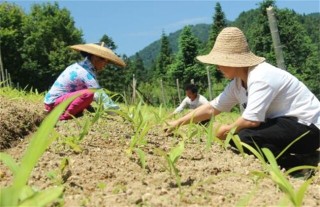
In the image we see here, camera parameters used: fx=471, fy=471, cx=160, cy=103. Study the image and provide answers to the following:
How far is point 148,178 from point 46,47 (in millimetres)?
33820

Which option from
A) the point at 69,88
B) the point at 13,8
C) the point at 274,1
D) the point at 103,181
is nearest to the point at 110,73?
the point at 13,8

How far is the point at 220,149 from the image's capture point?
97.5 inches

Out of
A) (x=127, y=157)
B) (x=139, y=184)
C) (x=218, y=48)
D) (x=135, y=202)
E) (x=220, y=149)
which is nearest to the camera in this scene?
(x=135, y=202)

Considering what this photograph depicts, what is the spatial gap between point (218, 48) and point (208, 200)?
152 centimetres

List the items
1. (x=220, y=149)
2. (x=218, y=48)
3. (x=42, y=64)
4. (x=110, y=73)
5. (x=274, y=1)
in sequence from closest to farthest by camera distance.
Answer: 1. (x=220, y=149)
2. (x=218, y=48)
3. (x=274, y=1)
4. (x=42, y=64)
5. (x=110, y=73)

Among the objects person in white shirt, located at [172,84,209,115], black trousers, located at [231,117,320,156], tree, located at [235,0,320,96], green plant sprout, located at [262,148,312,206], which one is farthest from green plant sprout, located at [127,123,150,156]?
tree, located at [235,0,320,96]

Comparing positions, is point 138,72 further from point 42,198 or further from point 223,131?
point 42,198

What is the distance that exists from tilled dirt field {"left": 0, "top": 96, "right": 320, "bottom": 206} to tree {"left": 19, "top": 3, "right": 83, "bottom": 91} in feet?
101

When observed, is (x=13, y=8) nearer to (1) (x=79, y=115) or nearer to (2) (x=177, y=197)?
(1) (x=79, y=115)

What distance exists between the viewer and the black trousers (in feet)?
8.52

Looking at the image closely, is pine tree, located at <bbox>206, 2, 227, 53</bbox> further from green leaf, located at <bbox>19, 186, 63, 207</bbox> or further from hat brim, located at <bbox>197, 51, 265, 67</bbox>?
green leaf, located at <bbox>19, 186, 63, 207</bbox>

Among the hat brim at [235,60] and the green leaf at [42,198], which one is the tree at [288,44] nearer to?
the hat brim at [235,60]

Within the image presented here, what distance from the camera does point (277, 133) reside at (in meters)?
2.61

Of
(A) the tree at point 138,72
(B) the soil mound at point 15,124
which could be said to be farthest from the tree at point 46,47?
(B) the soil mound at point 15,124
